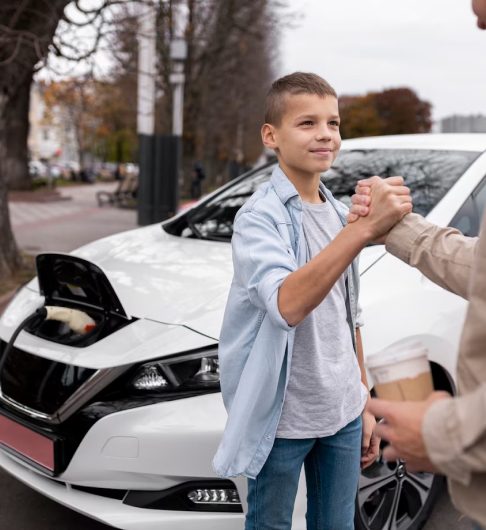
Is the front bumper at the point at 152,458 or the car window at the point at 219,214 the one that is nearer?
the front bumper at the point at 152,458

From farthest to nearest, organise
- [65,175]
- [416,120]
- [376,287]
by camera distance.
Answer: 1. [416,120]
2. [65,175]
3. [376,287]

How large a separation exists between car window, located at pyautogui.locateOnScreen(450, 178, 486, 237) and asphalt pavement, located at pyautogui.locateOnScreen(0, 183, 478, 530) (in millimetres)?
1266

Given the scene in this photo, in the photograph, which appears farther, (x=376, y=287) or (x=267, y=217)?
(x=376, y=287)

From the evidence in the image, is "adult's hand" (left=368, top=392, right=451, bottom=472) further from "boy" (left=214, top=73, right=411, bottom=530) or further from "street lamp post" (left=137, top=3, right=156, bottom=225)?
"street lamp post" (left=137, top=3, right=156, bottom=225)

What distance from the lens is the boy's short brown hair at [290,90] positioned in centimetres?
193

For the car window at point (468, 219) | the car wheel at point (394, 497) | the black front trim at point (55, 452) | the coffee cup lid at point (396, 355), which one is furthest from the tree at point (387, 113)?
the coffee cup lid at point (396, 355)

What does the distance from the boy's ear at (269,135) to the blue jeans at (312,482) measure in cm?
80

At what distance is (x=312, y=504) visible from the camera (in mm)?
2146

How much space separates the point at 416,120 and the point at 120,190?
64.6 metres

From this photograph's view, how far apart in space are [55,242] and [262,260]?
1125cm

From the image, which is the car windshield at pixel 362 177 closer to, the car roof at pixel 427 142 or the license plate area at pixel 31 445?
the car roof at pixel 427 142

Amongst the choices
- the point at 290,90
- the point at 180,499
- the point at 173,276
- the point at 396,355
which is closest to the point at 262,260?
the point at 290,90

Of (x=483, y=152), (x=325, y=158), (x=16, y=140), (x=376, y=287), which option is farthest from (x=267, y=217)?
(x=16, y=140)

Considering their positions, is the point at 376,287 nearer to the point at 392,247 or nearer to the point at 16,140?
the point at 392,247
